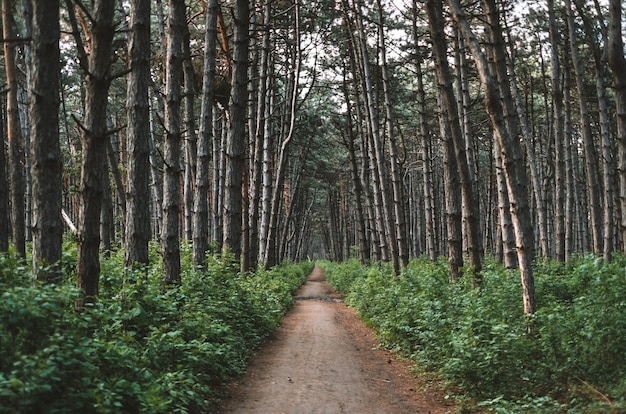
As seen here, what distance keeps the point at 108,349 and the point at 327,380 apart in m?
4.30

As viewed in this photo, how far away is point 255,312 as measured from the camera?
1182 centimetres

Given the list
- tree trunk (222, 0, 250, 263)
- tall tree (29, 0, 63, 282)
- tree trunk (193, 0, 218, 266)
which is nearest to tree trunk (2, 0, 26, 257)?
tree trunk (193, 0, 218, 266)

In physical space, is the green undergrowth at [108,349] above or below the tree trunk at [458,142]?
below

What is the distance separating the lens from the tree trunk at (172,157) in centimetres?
901

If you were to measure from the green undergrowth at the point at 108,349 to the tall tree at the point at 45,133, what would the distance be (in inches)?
15.3

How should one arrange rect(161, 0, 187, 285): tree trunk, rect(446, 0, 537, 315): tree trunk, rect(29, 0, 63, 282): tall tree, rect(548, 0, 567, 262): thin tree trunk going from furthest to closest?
rect(548, 0, 567, 262): thin tree trunk < rect(161, 0, 187, 285): tree trunk < rect(446, 0, 537, 315): tree trunk < rect(29, 0, 63, 282): tall tree

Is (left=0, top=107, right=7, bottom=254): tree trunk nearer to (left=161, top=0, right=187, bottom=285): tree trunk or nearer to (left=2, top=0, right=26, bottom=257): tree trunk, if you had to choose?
(left=161, top=0, right=187, bottom=285): tree trunk

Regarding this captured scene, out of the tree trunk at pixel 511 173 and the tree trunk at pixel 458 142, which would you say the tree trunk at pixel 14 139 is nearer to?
the tree trunk at pixel 458 142

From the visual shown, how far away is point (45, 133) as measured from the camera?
18.4 ft

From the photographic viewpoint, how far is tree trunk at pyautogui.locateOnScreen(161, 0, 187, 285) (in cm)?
901

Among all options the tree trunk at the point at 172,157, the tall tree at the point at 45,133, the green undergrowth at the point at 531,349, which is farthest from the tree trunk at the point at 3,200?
the green undergrowth at the point at 531,349

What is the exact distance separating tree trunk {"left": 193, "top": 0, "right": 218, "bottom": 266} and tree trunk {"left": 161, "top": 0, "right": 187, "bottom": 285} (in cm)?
174

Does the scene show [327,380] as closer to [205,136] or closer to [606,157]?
[205,136]

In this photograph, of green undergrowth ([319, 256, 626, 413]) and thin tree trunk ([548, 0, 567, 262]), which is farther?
thin tree trunk ([548, 0, 567, 262])
